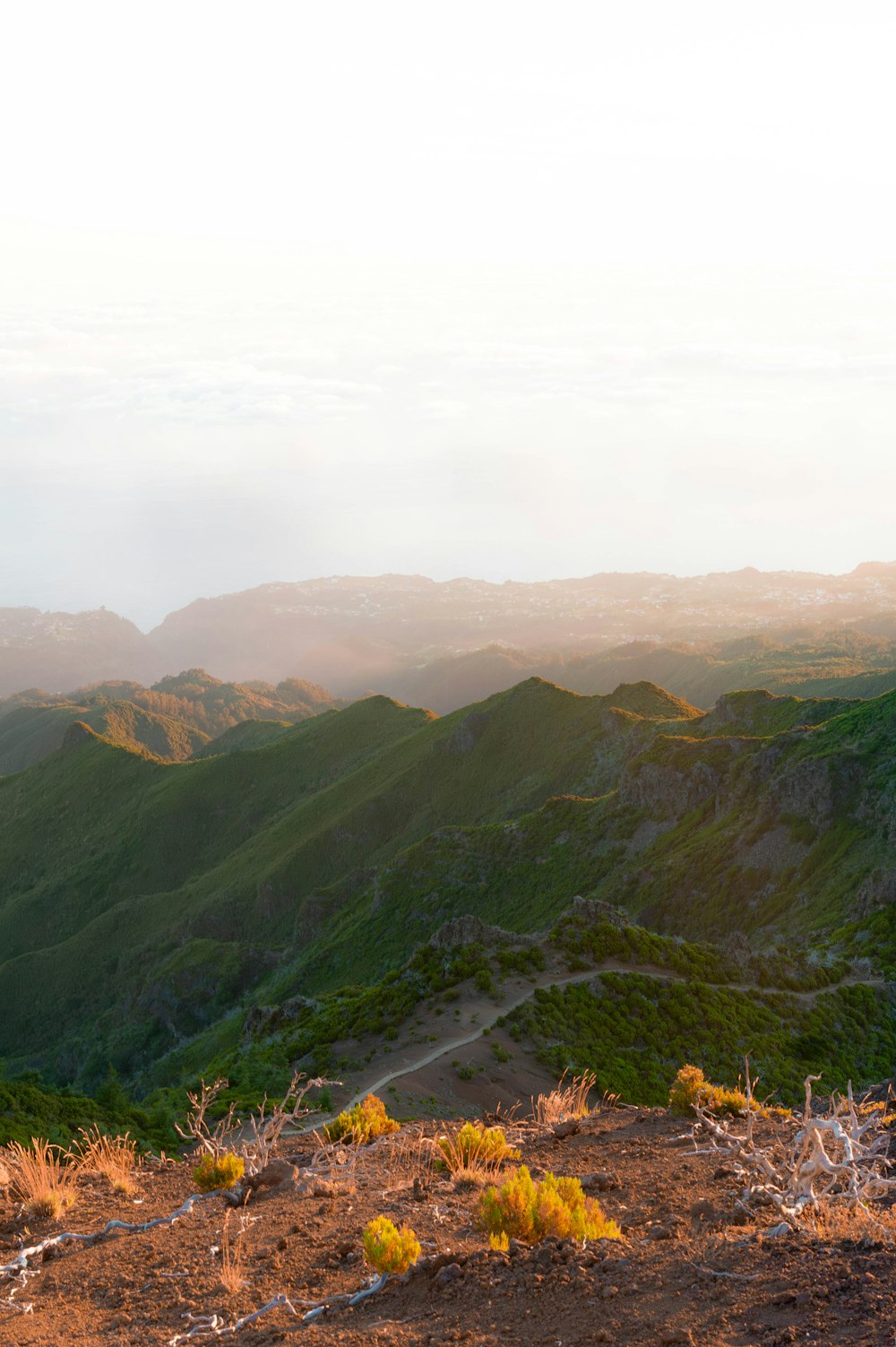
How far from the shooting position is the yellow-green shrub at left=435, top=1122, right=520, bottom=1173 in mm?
12258

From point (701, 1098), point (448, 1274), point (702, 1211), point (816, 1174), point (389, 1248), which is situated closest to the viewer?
point (448, 1274)

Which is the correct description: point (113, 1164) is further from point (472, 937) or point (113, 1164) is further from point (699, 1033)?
point (472, 937)

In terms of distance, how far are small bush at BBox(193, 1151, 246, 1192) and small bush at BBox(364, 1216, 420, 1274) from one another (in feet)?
13.6

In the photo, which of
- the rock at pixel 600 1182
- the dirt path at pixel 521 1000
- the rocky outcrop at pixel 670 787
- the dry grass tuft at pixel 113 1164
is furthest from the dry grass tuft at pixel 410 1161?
the rocky outcrop at pixel 670 787

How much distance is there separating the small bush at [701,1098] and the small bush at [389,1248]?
6.64m

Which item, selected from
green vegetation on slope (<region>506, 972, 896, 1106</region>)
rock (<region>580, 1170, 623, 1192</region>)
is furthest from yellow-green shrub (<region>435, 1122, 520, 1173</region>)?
green vegetation on slope (<region>506, 972, 896, 1106</region>)

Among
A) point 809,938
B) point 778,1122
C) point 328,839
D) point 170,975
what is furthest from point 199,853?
point 778,1122

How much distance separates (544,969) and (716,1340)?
27167mm

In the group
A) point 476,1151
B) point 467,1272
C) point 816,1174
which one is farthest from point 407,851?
point 816,1174

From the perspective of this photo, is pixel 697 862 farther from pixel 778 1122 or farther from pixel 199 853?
pixel 199 853

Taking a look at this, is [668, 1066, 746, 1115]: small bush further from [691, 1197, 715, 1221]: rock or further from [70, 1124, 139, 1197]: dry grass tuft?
[70, 1124, 139, 1197]: dry grass tuft

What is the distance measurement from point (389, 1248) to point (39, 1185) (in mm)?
5939

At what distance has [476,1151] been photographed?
41.0 ft

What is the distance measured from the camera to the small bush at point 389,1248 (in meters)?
8.79
